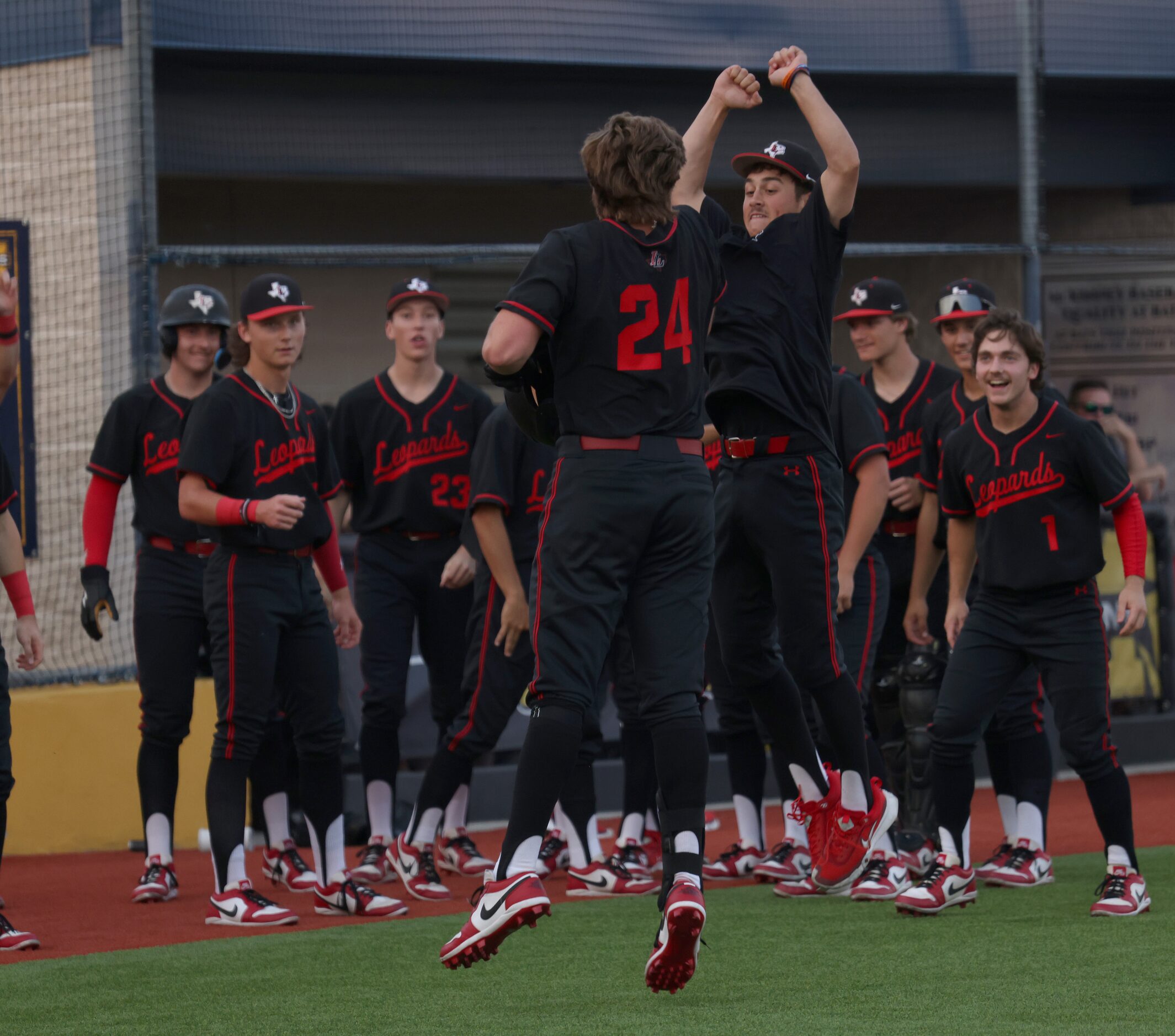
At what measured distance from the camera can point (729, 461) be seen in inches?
202

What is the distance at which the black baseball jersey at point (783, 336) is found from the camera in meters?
5.04

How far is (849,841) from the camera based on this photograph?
5121 millimetres

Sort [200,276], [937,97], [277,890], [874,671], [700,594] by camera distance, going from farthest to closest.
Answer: [200,276]
[937,97]
[874,671]
[277,890]
[700,594]

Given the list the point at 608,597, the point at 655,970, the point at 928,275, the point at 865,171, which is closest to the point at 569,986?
the point at 655,970

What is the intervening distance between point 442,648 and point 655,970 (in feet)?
10.2

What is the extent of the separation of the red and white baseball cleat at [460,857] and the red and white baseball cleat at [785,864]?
44.6 inches

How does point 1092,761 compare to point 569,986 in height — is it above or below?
above

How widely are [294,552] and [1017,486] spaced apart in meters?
2.35

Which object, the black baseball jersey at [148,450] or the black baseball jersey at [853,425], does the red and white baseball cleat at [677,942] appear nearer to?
the black baseball jersey at [853,425]

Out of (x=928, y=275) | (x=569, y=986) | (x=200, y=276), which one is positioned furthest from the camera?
(x=928, y=275)

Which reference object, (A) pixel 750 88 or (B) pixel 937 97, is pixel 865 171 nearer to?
(B) pixel 937 97

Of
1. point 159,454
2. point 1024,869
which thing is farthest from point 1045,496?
point 159,454

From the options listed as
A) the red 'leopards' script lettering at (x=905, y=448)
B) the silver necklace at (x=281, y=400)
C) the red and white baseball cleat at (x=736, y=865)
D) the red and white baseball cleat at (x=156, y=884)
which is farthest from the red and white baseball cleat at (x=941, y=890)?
the red and white baseball cleat at (x=156, y=884)

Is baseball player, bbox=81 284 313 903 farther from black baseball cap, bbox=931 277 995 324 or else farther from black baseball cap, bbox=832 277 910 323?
black baseball cap, bbox=931 277 995 324
